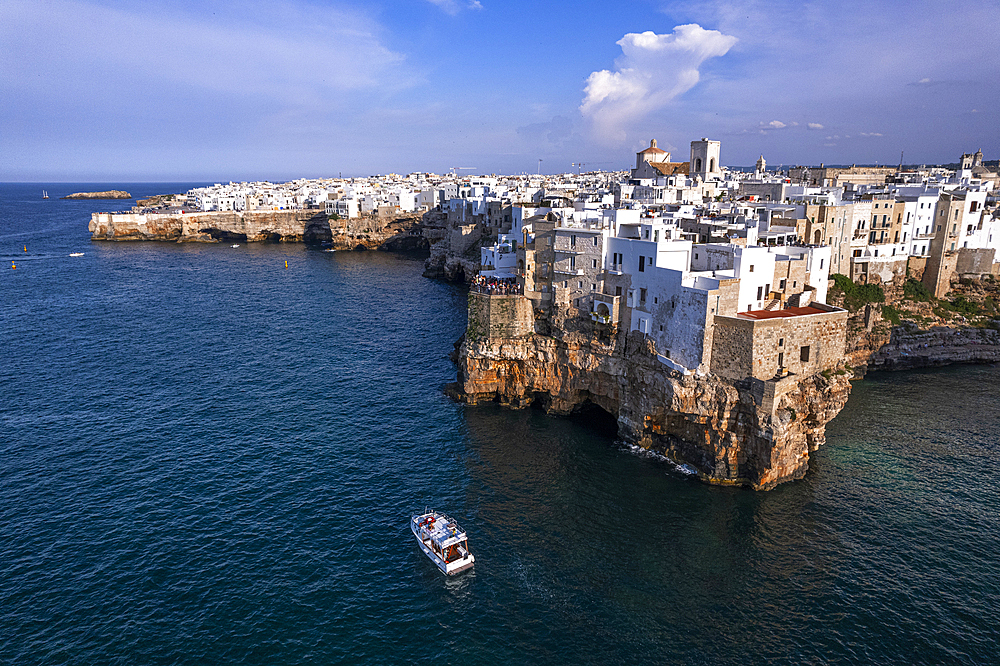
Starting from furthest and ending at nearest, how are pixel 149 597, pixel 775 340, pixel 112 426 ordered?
pixel 112 426 < pixel 775 340 < pixel 149 597

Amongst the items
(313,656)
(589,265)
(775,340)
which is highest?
(589,265)

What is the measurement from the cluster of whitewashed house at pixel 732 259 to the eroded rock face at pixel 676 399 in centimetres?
156

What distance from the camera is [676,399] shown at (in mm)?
39281

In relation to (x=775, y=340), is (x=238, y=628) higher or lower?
lower

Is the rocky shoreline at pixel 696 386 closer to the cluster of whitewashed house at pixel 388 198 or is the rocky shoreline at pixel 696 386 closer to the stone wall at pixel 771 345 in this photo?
the stone wall at pixel 771 345

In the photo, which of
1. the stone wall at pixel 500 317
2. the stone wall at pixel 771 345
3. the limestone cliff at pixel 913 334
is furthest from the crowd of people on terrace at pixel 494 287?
the limestone cliff at pixel 913 334

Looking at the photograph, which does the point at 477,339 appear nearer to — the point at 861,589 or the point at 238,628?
the point at 238,628

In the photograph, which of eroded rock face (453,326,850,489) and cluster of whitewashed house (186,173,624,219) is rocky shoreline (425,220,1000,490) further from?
cluster of whitewashed house (186,173,624,219)

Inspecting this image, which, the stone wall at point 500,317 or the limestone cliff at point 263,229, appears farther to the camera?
the limestone cliff at point 263,229

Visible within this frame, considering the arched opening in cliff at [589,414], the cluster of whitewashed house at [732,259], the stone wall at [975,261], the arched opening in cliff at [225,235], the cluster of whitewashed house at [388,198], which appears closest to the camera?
the cluster of whitewashed house at [732,259]

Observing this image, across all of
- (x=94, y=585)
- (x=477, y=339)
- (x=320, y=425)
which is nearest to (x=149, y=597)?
(x=94, y=585)

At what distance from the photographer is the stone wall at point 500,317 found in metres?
50.4

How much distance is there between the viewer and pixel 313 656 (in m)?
26.1

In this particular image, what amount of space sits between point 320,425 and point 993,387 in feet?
202
